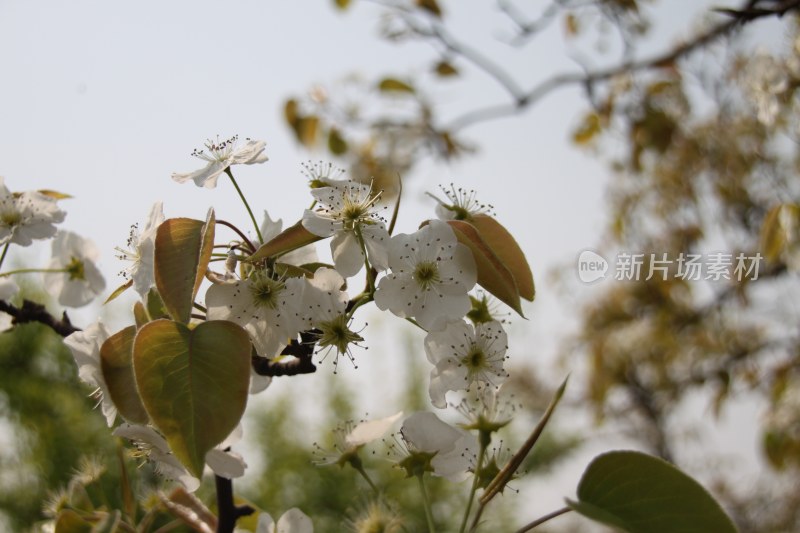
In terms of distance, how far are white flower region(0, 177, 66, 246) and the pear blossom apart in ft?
1.00

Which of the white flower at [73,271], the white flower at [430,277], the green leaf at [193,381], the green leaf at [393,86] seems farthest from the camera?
the green leaf at [393,86]

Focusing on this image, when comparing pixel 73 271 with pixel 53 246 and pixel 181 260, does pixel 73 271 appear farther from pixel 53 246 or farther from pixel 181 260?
pixel 181 260

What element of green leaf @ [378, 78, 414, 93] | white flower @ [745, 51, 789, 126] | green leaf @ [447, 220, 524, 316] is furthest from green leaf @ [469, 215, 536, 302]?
green leaf @ [378, 78, 414, 93]

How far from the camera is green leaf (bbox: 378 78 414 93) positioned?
205cm

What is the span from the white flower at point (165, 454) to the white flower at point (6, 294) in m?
0.18

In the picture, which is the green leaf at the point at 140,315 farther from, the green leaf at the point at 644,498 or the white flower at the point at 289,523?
the green leaf at the point at 644,498

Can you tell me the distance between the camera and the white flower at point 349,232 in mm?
518

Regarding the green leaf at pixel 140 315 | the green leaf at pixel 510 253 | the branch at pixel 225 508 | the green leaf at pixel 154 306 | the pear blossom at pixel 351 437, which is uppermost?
the green leaf at pixel 510 253

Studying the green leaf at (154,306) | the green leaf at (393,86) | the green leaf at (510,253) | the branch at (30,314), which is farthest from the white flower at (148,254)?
the green leaf at (393,86)

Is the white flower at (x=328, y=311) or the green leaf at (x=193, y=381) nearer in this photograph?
the green leaf at (x=193, y=381)

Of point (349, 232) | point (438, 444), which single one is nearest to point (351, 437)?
point (438, 444)

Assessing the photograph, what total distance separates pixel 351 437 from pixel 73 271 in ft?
1.17

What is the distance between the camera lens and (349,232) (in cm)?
54

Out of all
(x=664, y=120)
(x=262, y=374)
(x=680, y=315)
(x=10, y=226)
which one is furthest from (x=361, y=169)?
(x=262, y=374)
